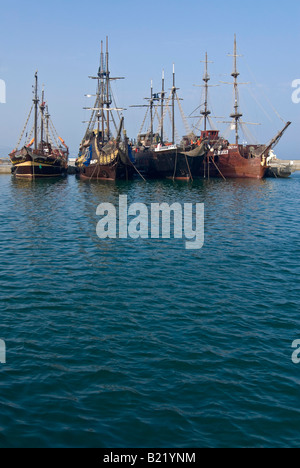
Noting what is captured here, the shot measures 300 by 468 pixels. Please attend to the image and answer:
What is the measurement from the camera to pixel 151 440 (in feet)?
25.7

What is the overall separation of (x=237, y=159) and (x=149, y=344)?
213ft

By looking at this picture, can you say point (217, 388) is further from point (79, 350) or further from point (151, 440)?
point (79, 350)

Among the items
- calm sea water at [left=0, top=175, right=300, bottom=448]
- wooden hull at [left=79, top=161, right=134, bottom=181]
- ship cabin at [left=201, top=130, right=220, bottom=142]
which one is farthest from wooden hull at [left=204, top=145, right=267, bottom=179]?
calm sea water at [left=0, top=175, right=300, bottom=448]

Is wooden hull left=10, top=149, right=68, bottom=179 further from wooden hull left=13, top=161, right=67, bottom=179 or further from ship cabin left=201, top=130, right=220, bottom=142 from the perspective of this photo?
ship cabin left=201, top=130, right=220, bottom=142

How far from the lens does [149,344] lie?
11438 millimetres

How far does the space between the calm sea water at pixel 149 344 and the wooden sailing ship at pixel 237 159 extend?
49867 millimetres

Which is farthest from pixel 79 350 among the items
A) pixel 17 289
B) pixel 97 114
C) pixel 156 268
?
pixel 97 114

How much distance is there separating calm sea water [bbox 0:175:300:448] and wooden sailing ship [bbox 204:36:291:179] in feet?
164

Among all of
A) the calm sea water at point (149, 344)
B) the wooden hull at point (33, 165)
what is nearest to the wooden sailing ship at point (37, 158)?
the wooden hull at point (33, 165)

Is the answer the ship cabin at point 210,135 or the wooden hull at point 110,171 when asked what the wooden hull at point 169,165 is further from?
the ship cabin at point 210,135

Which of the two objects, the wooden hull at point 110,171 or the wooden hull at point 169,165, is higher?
the wooden hull at point 169,165

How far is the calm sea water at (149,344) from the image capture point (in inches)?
323

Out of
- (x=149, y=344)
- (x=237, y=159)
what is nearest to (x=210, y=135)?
(x=237, y=159)

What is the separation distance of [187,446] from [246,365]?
3339 mm
